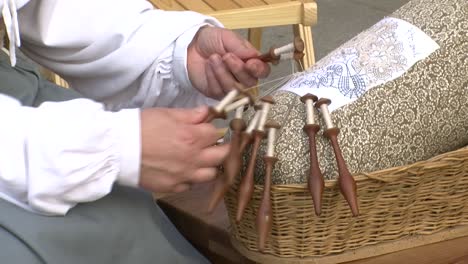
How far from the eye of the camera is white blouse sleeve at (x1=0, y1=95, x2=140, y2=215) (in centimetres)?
86

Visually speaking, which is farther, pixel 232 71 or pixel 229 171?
pixel 232 71

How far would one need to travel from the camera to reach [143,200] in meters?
1.02

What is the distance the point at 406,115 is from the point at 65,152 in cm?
40

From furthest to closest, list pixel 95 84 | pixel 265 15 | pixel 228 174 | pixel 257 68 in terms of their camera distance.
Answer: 1. pixel 265 15
2. pixel 95 84
3. pixel 257 68
4. pixel 228 174

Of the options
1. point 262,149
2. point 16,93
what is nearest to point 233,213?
point 262,149

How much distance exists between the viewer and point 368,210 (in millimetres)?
962

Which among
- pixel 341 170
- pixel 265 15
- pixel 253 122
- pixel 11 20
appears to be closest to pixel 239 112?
pixel 253 122

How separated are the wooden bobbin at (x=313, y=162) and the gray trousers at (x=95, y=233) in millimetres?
213

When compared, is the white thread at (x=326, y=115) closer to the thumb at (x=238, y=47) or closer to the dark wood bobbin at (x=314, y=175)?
the dark wood bobbin at (x=314, y=175)

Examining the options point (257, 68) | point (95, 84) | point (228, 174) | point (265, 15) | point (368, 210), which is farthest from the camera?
point (265, 15)

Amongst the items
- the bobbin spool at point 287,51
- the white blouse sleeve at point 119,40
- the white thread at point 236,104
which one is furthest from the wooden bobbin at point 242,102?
the white blouse sleeve at point 119,40

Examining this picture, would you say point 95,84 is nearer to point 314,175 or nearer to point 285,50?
point 285,50

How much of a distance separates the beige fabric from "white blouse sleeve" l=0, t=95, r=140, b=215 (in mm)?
148

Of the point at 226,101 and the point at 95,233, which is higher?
the point at 226,101
